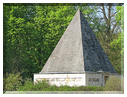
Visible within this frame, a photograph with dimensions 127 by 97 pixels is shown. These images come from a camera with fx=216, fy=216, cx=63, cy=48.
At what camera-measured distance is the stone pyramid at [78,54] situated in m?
18.2

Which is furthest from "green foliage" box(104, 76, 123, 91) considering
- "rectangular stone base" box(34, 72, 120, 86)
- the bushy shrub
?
"rectangular stone base" box(34, 72, 120, 86)

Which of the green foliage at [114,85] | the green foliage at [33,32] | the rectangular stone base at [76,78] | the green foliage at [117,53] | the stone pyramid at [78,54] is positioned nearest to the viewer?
the green foliage at [114,85]

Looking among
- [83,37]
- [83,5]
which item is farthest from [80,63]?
[83,5]

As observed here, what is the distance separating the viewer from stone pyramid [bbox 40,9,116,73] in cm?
1819

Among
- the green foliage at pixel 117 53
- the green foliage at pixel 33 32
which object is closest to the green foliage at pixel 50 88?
the green foliage at pixel 33 32

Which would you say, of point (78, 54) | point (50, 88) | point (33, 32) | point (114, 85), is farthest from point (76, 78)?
point (33, 32)

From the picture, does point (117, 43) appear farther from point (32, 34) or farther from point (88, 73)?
point (88, 73)

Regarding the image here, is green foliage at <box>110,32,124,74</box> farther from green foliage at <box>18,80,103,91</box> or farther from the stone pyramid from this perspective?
green foliage at <box>18,80,103,91</box>

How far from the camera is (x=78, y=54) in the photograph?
1862 cm

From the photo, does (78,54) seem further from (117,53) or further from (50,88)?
(117,53)

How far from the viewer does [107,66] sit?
64.7 feet

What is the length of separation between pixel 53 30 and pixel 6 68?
31.6ft

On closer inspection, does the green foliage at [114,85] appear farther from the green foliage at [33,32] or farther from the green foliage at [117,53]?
the green foliage at [117,53]

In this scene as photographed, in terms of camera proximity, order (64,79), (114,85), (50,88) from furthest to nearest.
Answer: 1. (64,79)
2. (50,88)
3. (114,85)
